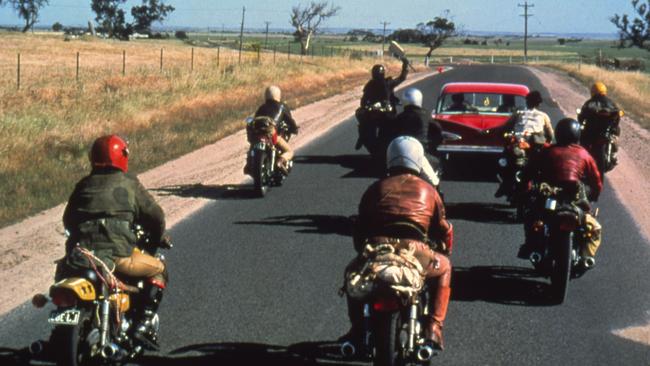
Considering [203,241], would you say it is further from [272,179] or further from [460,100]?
[460,100]

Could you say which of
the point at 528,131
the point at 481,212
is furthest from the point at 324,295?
the point at 528,131

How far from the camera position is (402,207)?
7.20m

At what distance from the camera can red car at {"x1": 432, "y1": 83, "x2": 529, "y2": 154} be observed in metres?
17.5

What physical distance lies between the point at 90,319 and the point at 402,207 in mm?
1981

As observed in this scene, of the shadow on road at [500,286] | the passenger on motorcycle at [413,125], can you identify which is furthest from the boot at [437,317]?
the passenger on motorcycle at [413,125]

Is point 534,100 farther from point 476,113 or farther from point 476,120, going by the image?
point 476,113

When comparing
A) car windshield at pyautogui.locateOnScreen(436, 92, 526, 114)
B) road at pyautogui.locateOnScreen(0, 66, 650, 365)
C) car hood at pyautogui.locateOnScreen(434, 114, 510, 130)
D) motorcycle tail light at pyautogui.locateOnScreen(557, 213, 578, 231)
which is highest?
car windshield at pyautogui.locateOnScreen(436, 92, 526, 114)

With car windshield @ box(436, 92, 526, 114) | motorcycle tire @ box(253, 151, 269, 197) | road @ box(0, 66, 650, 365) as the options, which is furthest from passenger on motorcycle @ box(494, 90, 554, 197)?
motorcycle tire @ box(253, 151, 269, 197)

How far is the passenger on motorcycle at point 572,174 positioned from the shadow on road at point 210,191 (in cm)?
598

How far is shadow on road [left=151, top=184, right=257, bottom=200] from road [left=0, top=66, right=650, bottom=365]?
0.39 meters

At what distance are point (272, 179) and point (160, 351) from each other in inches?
341

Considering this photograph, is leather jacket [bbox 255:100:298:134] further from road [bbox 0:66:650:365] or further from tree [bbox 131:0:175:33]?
tree [bbox 131:0:175:33]

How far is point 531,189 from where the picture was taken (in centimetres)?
1077

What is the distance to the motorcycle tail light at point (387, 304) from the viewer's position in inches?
258
